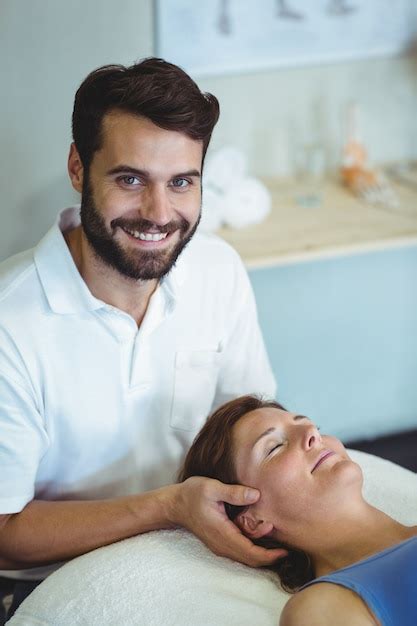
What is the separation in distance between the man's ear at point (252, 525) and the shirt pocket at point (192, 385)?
1.07 ft

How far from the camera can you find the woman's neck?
1.62 m

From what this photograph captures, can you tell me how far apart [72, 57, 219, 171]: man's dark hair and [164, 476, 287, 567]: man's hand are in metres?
0.60

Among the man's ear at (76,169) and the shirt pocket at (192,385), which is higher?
the man's ear at (76,169)

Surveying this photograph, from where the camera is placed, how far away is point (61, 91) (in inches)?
92.5

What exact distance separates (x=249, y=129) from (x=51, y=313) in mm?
1171

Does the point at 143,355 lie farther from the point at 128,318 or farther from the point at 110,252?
the point at 110,252

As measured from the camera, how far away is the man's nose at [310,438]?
1.68m

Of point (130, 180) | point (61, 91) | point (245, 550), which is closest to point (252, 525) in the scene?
point (245, 550)

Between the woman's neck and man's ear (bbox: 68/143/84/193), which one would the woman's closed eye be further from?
man's ear (bbox: 68/143/84/193)

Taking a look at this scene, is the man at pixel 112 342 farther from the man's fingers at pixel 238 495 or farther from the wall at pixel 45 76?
the wall at pixel 45 76

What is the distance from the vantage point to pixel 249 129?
2.75 meters

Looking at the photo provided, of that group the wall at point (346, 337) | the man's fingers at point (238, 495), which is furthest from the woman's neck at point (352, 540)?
the wall at point (346, 337)

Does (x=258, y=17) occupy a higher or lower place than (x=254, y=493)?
higher

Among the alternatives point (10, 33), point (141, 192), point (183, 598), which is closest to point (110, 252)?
point (141, 192)
